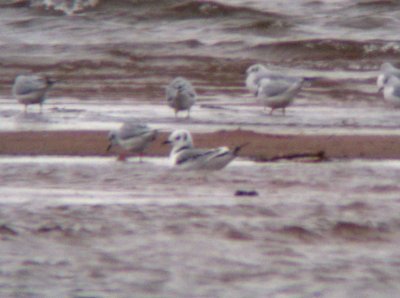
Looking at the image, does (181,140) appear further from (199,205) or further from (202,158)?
(199,205)

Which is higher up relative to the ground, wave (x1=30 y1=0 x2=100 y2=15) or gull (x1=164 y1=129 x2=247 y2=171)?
wave (x1=30 y1=0 x2=100 y2=15)

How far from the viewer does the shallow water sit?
17.9 feet

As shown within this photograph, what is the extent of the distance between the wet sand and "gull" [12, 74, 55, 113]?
2.65 metres

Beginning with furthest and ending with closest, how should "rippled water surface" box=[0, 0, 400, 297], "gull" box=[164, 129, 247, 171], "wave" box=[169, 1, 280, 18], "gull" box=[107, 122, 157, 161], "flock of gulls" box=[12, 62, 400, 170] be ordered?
"wave" box=[169, 1, 280, 18]
"gull" box=[107, 122, 157, 161]
"flock of gulls" box=[12, 62, 400, 170]
"gull" box=[164, 129, 247, 171]
"rippled water surface" box=[0, 0, 400, 297]

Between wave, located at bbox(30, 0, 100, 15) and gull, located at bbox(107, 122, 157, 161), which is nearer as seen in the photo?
gull, located at bbox(107, 122, 157, 161)

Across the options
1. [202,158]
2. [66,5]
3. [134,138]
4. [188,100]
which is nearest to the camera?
[202,158]

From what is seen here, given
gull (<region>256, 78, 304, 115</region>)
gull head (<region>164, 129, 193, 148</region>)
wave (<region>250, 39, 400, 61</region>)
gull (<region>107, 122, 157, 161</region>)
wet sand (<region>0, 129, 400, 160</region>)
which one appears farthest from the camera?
wave (<region>250, 39, 400, 61</region>)

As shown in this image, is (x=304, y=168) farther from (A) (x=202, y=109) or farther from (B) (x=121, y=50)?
(B) (x=121, y=50)

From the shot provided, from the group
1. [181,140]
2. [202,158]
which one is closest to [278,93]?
[181,140]

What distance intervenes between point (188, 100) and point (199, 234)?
8372 millimetres

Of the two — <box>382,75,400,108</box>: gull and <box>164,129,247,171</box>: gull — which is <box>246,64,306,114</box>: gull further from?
<box>164,129,247,171</box>: gull

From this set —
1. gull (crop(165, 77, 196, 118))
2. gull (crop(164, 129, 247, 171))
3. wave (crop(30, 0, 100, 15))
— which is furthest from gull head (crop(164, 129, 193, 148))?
wave (crop(30, 0, 100, 15))

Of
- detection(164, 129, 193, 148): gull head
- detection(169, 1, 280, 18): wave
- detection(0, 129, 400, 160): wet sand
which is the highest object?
detection(169, 1, 280, 18): wave

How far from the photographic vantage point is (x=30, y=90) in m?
16.0
